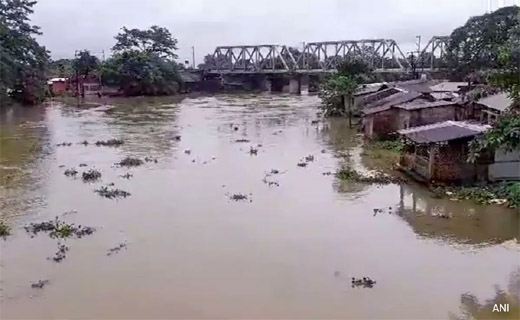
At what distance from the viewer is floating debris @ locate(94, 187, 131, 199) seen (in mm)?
14945

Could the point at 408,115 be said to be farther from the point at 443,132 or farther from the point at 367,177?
the point at 443,132

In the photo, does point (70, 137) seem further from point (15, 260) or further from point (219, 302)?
point (219, 302)

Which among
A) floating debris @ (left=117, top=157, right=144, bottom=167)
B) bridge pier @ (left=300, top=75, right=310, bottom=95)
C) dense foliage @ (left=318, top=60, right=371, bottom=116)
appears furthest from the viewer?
bridge pier @ (left=300, top=75, right=310, bottom=95)

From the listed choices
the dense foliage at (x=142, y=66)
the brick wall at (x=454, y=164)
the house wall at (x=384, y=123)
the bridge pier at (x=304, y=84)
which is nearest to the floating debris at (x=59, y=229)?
the brick wall at (x=454, y=164)

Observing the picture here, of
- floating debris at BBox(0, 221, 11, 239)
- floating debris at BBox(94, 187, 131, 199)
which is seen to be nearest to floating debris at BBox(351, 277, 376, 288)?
floating debris at BBox(0, 221, 11, 239)

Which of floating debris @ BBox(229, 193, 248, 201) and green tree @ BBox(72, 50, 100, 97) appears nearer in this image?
floating debris @ BBox(229, 193, 248, 201)

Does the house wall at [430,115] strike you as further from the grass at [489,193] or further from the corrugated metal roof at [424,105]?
the grass at [489,193]

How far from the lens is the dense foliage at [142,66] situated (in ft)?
179

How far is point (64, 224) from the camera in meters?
12.5

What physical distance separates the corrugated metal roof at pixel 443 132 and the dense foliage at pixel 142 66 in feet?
137

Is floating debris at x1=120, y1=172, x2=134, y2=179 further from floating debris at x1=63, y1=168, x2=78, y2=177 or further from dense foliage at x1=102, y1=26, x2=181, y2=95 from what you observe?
dense foliage at x1=102, y1=26, x2=181, y2=95

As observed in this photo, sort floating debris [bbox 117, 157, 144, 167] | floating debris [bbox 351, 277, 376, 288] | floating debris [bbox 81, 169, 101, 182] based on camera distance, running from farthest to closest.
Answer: floating debris [bbox 117, 157, 144, 167], floating debris [bbox 81, 169, 101, 182], floating debris [bbox 351, 277, 376, 288]

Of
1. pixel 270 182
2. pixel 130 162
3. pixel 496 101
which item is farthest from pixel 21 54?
pixel 496 101

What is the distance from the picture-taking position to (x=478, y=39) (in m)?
34.9
